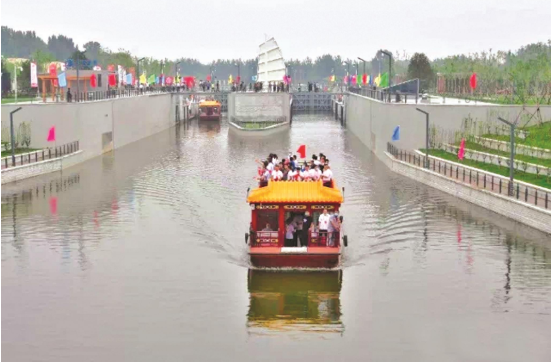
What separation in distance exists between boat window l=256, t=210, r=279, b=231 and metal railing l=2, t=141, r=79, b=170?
27740mm

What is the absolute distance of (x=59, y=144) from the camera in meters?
67.8

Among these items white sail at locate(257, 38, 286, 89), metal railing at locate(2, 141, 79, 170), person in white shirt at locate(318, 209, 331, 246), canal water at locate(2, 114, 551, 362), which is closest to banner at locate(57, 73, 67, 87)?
metal railing at locate(2, 141, 79, 170)

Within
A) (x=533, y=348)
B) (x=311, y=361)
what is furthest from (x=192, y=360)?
(x=533, y=348)

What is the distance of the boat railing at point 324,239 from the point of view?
3164 cm

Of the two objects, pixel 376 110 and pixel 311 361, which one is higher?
pixel 376 110

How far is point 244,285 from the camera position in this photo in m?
30.2

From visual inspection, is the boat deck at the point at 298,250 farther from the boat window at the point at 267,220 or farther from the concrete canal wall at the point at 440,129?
the concrete canal wall at the point at 440,129

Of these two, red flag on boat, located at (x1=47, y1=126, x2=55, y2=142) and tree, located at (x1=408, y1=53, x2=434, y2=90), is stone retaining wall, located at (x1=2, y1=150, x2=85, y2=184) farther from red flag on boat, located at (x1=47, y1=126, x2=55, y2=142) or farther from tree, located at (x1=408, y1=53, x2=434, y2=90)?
tree, located at (x1=408, y1=53, x2=434, y2=90)

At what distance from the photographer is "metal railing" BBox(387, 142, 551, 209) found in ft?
133

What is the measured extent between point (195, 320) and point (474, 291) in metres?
10.0

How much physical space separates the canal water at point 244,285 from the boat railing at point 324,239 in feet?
3.77

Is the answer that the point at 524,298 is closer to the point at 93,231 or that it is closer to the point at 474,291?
the point at 474,291

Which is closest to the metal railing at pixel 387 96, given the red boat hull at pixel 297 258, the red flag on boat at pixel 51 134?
the red flag on boat at pixel 51 134

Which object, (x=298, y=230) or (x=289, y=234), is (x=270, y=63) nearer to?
(x=298, y=230)
